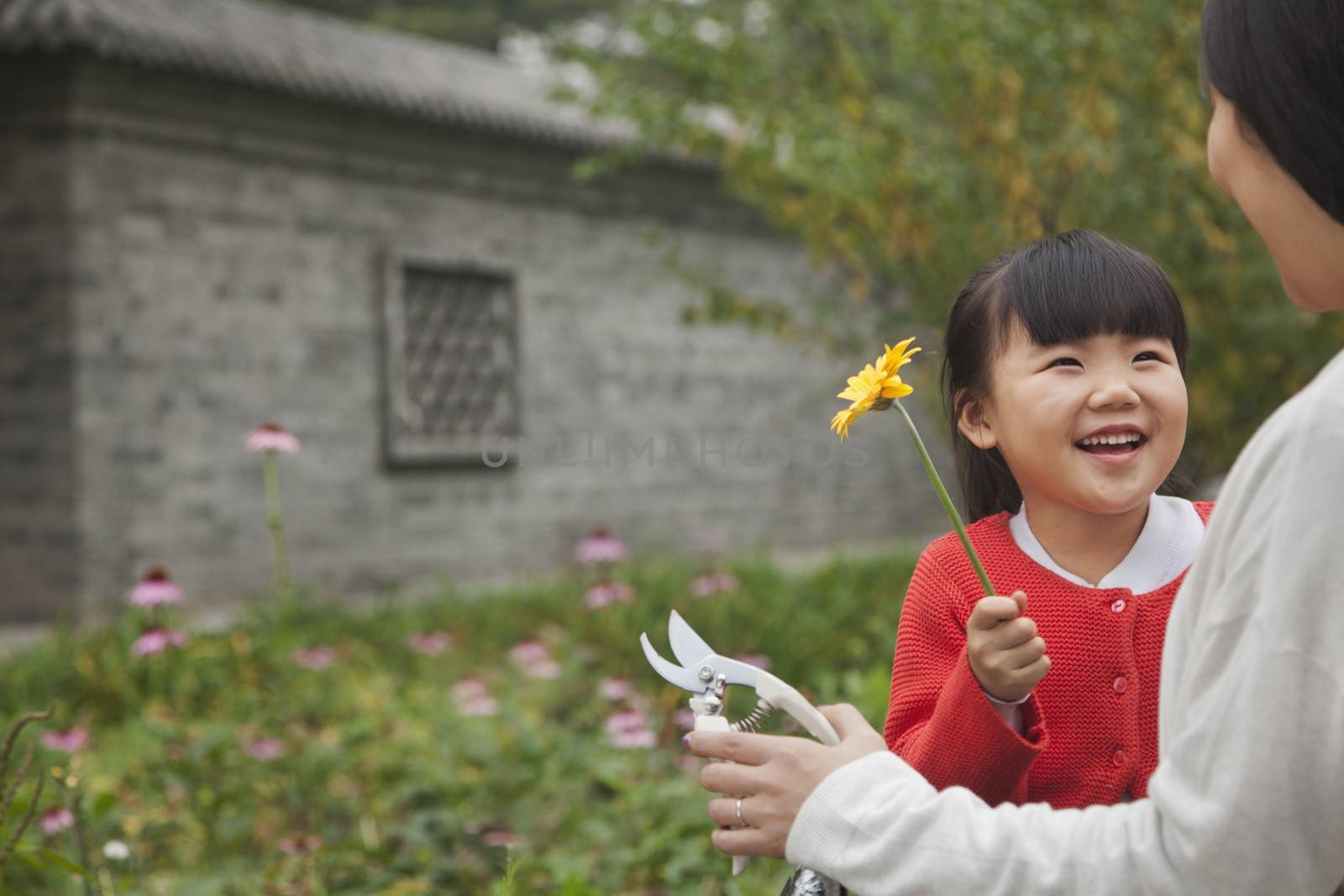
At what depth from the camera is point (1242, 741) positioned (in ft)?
2.82

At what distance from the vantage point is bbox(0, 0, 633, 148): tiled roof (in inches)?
291

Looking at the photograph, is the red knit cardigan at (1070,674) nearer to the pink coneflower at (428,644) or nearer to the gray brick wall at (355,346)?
the pink coneflower at (428,644)

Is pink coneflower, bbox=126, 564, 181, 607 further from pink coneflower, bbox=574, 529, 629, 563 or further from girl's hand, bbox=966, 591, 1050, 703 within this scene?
girl's hand, bbox=966, 591, 1050, 703

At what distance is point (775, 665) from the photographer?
468 cm

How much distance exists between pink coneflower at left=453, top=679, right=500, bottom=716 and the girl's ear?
2868 mm

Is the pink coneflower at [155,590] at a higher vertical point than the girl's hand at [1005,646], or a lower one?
lower

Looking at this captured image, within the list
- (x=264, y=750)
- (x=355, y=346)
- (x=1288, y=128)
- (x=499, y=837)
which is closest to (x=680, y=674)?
(x=1288, y=128)

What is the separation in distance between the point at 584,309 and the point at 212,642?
20.4ft

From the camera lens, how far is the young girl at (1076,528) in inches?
50.7

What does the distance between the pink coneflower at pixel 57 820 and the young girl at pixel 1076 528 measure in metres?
1.90

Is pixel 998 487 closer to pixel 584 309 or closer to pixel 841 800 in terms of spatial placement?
pixel 841 800

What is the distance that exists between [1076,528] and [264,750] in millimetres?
2672

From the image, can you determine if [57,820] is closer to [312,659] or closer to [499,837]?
[499,837]

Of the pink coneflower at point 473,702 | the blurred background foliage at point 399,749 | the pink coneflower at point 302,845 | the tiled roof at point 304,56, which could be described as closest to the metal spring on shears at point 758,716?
the blurred background foliage at point 399,749
